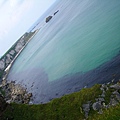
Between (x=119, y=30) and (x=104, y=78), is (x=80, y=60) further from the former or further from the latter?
(x=104, y=78)

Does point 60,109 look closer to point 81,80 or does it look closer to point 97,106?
point 97,106

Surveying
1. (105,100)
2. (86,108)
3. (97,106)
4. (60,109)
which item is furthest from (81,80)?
(97,106)

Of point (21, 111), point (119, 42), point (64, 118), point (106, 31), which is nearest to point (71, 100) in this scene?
point (64, 118)

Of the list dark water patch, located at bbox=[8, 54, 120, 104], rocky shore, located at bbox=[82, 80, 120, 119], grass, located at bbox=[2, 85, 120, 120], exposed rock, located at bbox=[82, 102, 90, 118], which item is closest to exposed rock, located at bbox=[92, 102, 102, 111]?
rocky shore, located at bbox=[82, 80, 120, 119]

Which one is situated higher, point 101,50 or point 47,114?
point 47,114

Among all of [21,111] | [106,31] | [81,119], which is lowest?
[106,31]

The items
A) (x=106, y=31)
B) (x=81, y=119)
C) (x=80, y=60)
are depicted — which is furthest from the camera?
(x=106, y=31)

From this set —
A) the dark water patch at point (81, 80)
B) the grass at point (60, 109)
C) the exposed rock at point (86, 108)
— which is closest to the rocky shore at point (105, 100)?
the exposed rock at point (86, 108)

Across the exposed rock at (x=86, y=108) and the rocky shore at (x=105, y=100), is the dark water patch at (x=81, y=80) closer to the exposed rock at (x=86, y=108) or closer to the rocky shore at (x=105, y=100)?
the rocky shore at (x=105, y=100)

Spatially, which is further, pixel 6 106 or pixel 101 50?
pixel 101 50
